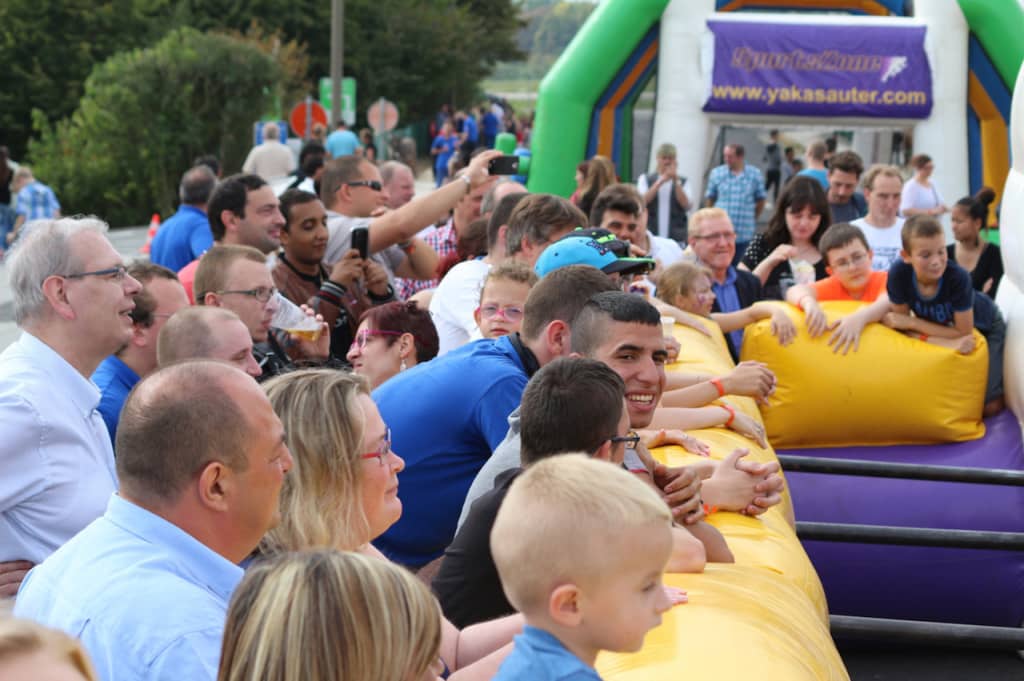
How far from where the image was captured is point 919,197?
13.1m

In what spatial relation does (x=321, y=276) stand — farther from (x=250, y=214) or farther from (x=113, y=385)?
(x=113, y=385)

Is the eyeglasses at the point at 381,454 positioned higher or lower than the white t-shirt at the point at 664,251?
higher

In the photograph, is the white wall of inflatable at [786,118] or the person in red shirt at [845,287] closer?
the person in red shirt at [845,287]

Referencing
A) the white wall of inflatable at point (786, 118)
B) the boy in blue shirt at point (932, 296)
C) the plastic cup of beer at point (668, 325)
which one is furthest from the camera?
the white wall of inflatable at point (786, 118)

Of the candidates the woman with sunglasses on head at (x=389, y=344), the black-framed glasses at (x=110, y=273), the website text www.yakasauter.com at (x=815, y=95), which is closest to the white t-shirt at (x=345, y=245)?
the woman with sunglasses on head at (x=389, y=344)

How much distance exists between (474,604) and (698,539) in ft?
2.08

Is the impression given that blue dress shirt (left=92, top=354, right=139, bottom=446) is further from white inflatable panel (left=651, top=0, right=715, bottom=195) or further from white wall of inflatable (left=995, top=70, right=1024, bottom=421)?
white inflatable panel (left=651, top=0, right=715, bottom=195)

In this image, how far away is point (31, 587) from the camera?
243cm

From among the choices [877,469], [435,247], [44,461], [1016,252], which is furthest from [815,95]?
[44,461]

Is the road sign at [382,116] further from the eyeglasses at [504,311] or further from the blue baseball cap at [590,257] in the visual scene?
the eyeglasses at [504,311]

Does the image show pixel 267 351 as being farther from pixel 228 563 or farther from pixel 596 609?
pixel 596 609

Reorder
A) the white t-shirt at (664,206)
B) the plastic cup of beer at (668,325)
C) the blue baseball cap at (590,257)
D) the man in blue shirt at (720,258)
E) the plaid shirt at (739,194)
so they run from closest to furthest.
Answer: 1. the blue baseball cap at (590,257)
2. the plastic cup of beer at (668,325)
3. the man in blue shirt at (720,258)
4. the white t-shirt at (664,206)
5. the plaid shirt at (739,194)

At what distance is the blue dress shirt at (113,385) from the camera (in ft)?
13.8

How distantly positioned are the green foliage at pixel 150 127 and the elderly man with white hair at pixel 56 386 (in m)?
23.1
